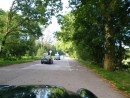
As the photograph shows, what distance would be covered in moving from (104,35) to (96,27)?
2000 mm

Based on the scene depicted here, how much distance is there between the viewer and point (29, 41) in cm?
4822

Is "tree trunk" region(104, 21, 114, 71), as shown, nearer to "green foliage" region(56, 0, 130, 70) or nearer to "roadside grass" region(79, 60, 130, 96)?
"green foliage" region(56, 0, 130, 70)

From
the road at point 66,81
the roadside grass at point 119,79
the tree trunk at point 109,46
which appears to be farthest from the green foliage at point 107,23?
the road at point 66,81

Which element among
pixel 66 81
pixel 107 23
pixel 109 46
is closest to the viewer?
pixel 66 81

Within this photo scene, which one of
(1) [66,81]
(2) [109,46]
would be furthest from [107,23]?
(1) [66,81]

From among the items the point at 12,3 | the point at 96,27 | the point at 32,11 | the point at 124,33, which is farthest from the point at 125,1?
the point at 12,3

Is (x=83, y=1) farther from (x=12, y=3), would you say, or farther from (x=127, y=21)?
(x=12, y=3)

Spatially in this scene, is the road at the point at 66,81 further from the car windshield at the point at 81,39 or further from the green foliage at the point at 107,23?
the green foliage at the point at 107,23

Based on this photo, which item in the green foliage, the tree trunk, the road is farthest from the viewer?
the tree trunk

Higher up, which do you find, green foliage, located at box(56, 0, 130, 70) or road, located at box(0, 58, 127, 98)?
green foliage, located at box(56, 0, 130, 70)

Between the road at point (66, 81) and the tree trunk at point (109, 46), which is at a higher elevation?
the tree trunk at point (109, 46)

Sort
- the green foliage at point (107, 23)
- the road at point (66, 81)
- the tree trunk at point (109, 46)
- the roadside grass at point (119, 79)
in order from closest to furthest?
1. the road at point (66, 81)
2. the roadside grass at point (119, 79)
3. the green foliage at point (107, 23)
4. the tree trunk at point (109, 46)

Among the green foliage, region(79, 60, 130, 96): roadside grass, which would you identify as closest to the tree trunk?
the green foliage

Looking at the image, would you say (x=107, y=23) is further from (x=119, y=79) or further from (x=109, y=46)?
(x=119, y=79)
